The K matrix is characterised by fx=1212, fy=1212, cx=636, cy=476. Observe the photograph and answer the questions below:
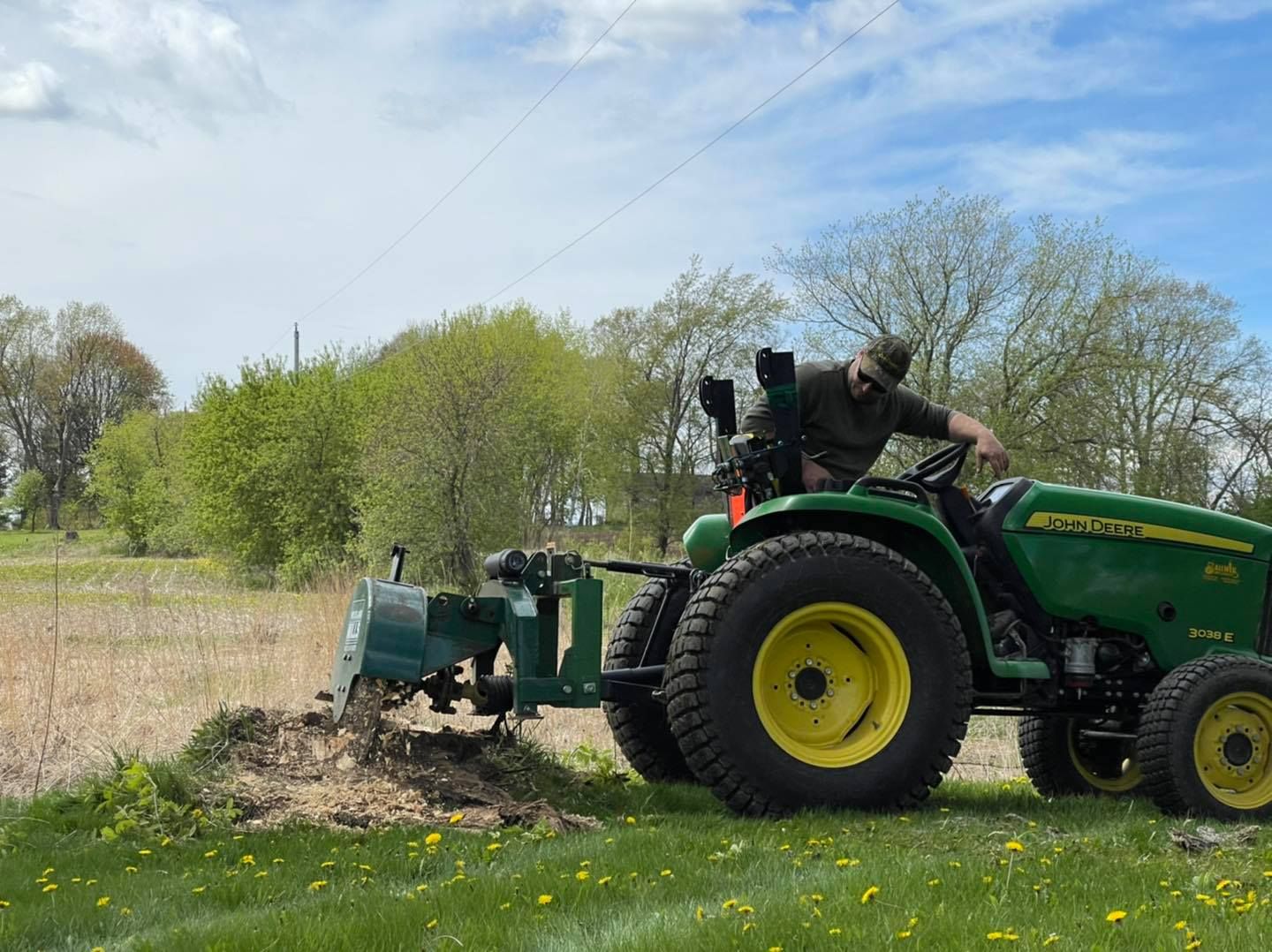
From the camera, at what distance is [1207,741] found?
204 inches

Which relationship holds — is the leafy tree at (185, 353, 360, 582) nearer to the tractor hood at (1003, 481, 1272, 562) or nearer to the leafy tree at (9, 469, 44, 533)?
the leafy tree at (9, 469, 44, 533)

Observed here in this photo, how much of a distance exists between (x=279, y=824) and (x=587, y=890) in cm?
148

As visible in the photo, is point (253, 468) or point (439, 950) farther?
point (253, 468)

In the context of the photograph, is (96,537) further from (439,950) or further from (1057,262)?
(439,950)

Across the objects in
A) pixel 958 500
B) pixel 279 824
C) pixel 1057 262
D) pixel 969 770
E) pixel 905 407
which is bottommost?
pixel 969 770

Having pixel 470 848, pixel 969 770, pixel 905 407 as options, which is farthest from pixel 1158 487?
pixel 470 848

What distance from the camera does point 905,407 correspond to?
223 inches

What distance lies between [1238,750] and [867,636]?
1813 millimetres

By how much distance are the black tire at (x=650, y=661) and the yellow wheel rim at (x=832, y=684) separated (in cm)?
95

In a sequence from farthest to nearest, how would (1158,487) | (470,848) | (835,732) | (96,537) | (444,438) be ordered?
1. (96,537)
2. (444,438)
3. (1158,487)
4. (835,732)
5. (470,848)

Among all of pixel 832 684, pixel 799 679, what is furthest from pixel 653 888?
pixel 832 684

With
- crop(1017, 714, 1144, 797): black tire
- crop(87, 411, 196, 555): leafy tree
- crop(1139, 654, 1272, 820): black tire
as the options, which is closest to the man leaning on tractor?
crop(1139, 654, 1272, 820): black tire

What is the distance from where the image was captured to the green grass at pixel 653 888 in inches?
118

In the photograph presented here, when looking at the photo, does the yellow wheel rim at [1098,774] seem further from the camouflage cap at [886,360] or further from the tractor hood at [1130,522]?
the camouflage cap at [886,360]
